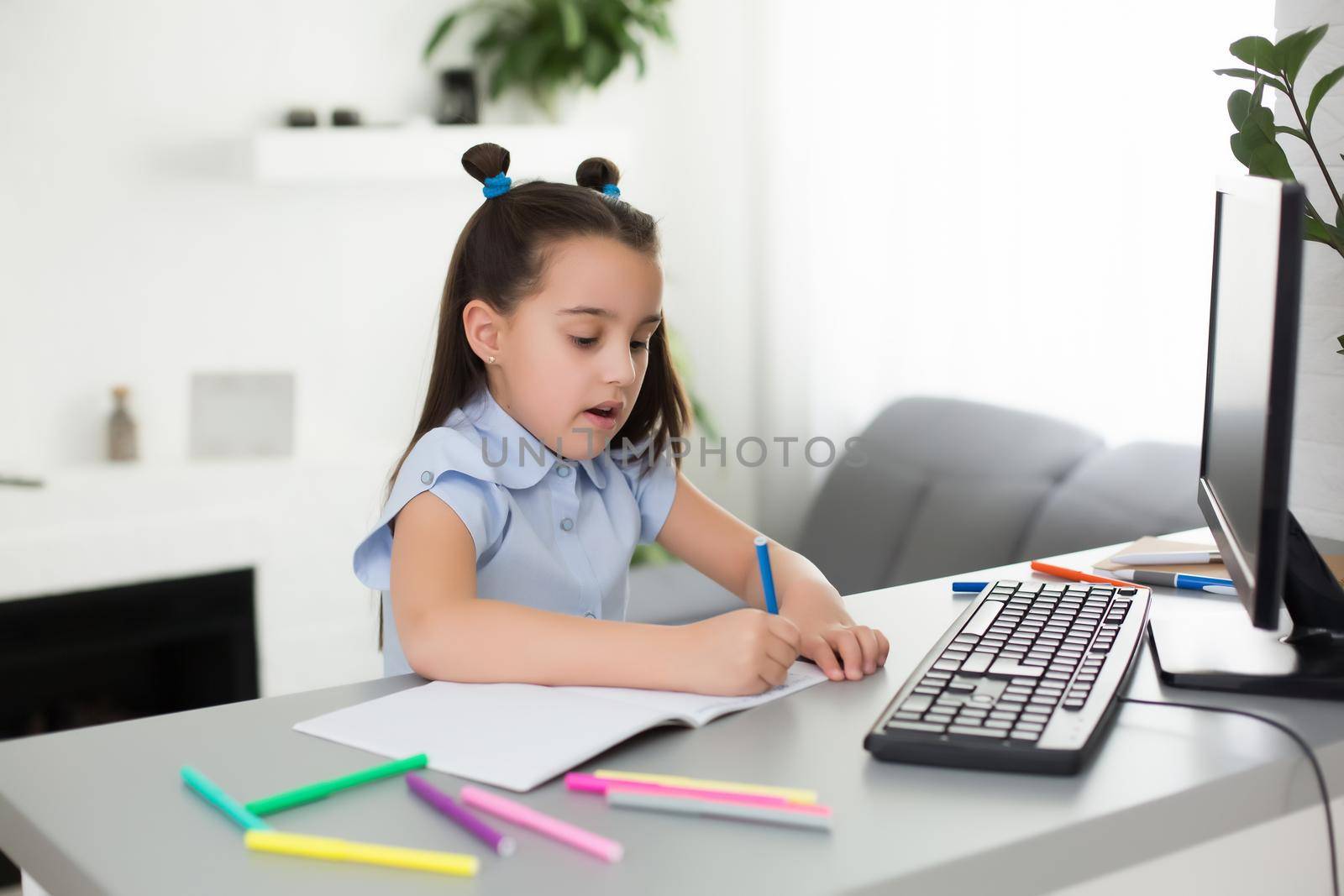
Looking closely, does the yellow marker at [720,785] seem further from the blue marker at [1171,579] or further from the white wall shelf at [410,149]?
the white wall shelf at [410,149]

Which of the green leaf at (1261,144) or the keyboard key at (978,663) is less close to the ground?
the green leaf at (1261,144)

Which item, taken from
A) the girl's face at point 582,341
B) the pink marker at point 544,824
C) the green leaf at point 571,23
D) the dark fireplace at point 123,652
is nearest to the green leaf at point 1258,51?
the girl's face at point 582,341

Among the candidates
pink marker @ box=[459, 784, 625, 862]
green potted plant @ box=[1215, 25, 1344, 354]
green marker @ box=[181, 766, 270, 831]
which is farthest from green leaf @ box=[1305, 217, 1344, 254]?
green marker @ box=[181, 766, 270, 831]

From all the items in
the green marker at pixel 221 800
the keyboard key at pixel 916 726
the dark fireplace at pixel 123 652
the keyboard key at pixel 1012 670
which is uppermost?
the keyboard key at pixel 1012 670

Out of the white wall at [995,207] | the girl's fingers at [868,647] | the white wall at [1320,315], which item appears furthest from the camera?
the white wall at [995,207]

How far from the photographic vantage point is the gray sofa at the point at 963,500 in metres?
2.28

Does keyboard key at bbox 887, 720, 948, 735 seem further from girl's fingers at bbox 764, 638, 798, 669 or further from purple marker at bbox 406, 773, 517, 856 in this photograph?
purple marker at bbox 406, 773, 517, 856

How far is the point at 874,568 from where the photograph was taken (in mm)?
2777

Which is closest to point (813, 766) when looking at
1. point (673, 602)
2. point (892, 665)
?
point (892, 665)

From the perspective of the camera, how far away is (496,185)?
1.38 metres

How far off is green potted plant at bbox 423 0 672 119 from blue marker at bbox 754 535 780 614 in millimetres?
2127

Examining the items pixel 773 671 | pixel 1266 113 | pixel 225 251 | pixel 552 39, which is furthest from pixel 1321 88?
pixel 225 251

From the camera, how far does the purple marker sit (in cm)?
71

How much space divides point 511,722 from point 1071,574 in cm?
66
